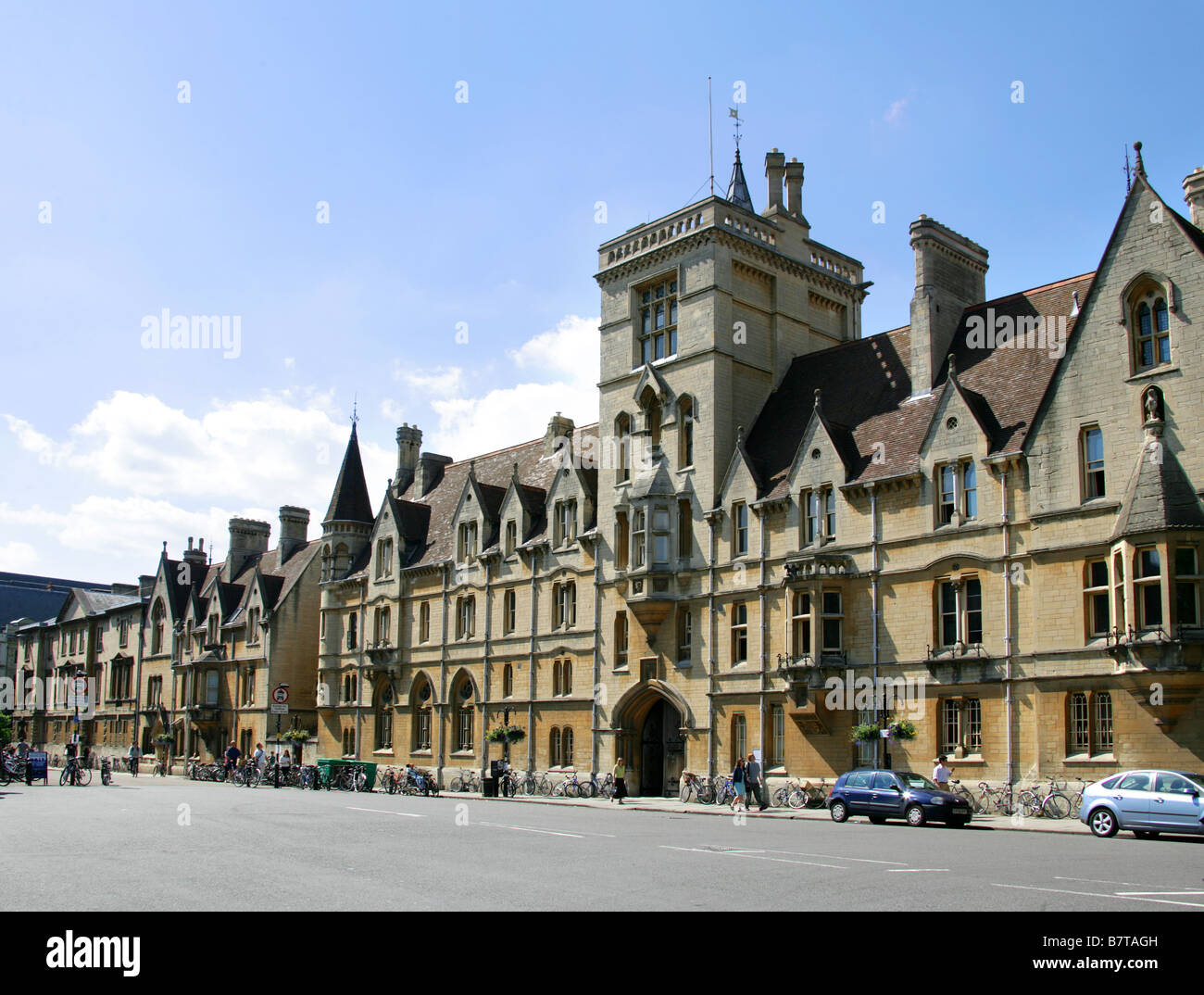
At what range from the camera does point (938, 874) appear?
1568 cm

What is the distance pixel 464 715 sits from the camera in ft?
176

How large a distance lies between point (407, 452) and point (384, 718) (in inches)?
633

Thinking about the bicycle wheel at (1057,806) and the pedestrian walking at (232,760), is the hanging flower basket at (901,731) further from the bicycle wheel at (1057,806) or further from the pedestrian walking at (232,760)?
the pedestrian walking at (232,760)

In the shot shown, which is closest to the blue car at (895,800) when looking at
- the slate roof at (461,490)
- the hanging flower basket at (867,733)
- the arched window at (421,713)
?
the hanging flower basket at (867,733)

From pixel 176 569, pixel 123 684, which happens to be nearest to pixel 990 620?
pixel 176 569

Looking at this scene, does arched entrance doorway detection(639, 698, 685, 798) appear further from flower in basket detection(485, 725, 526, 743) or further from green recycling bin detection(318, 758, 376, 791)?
green recycling bin detection(318, 758, 376, 791)

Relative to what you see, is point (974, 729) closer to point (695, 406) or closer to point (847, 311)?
point (695, 406)

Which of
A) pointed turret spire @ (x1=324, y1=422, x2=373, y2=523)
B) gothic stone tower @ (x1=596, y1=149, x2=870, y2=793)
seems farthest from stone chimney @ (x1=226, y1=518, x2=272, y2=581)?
gothic stone tower @ (x1=596, y1=149, x2=870, y2=793)

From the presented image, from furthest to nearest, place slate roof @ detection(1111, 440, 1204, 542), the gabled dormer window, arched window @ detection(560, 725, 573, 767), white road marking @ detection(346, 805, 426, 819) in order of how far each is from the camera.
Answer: the gabled dormer window < arched window @ detection(560, 725, 573, 767) < white road marking @ detection(346, 805, 426, 819) < slate roof @ detection(1111, 440, 1204, 542)

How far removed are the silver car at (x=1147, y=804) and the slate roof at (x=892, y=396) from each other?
10934 millimetres

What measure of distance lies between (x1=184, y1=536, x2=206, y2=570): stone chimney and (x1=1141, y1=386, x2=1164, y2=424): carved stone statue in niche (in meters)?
71.0

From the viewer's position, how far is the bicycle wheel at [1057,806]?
2918cm

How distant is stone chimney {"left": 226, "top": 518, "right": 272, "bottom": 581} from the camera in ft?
263
